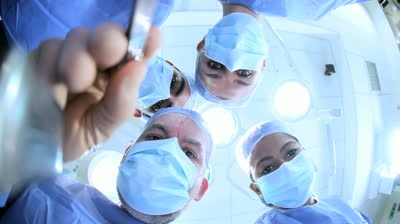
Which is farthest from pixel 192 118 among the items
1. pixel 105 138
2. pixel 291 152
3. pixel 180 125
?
pixel 105 138

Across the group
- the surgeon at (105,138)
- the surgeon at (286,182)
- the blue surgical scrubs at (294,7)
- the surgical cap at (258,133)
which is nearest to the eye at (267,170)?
the surgeon at (286,182)

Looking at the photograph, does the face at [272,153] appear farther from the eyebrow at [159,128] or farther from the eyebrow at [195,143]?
the eyebrow at [159,128]

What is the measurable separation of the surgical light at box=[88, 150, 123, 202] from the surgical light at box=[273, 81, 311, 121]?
73 centimetres

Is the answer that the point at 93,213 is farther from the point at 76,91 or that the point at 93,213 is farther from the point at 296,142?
the point at 296,142

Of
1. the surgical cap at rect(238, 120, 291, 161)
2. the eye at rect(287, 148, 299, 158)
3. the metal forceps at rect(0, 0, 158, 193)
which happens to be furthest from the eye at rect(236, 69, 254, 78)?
the metal forceps at rect(0, 0, 158, 193)

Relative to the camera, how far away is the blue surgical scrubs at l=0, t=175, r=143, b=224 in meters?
0.93

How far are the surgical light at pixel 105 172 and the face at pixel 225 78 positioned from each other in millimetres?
466

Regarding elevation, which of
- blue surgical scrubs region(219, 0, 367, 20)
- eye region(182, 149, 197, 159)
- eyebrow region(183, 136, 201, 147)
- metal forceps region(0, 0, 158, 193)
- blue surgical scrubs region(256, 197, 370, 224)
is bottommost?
blue surgical scrubs region(256, 197, 370, 224)

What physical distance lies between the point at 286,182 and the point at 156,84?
60 cm

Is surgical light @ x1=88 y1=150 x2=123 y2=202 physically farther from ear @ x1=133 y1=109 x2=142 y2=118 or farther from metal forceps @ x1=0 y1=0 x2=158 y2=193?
metal forceps @ x1=0 y1=0 x2=158 y2=193

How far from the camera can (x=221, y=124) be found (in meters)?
1.63

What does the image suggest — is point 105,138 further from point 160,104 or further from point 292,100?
point 292,100

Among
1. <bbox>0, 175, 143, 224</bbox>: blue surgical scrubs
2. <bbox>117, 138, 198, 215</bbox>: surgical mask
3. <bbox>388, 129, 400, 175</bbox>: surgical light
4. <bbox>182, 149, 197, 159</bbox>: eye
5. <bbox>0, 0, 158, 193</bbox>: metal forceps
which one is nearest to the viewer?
Result: <bbox>0, 0, 158, 193</bbox>: metal forceps

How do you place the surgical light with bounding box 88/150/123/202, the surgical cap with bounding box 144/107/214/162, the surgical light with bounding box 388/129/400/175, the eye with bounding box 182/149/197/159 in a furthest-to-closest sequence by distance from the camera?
the surgical light with bounding box 388/129/400/175, the surgical light with bounding box 88/150/123/202, the surgical cap with bounding box 144/107/214/162, the eye with bounding box 182/149/197/159
